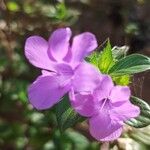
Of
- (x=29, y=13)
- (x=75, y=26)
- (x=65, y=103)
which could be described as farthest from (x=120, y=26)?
(x=65, y=103)

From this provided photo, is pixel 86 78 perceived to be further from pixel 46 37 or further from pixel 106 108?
pixel 46 37

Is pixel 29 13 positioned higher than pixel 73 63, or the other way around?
pixel 73 63

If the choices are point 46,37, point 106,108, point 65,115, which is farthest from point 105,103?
point 46,37

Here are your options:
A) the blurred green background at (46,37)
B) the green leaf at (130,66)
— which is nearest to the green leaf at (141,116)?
the green leaf at (130,66)

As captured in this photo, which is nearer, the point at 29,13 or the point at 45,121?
the point at 45,121

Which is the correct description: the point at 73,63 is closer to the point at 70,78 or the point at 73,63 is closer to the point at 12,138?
the point at 70,78

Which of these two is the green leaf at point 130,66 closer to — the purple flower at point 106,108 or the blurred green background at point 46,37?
the purple flower at point 106,108
